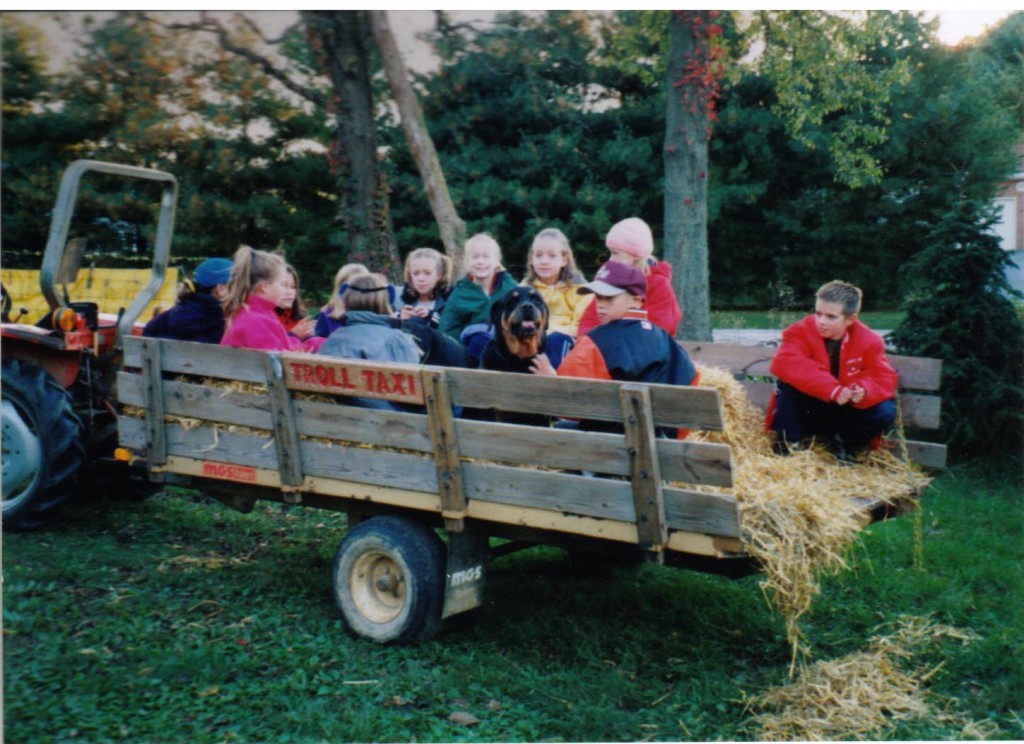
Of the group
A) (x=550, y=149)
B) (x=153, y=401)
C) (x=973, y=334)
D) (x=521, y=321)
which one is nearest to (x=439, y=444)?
(x=521, y=321)

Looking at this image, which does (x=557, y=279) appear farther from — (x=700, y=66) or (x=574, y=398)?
(x=700, y=66)

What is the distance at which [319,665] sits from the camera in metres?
4.00

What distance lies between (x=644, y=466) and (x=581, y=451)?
0.85 ft

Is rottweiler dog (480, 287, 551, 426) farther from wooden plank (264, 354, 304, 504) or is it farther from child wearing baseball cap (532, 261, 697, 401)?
wooden plank (264, 354, 304, 504)

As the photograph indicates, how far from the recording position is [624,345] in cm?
396

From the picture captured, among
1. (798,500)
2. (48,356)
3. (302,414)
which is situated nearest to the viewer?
(798,500)

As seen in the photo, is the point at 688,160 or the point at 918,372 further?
the point at 688,160

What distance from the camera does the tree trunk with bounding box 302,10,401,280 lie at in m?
9.39

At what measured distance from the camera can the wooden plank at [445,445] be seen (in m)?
3.84

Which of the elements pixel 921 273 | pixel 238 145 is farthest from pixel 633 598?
pixel 238 145

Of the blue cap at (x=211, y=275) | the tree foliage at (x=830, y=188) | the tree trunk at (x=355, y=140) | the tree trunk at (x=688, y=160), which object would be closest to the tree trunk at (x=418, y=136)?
the tree trunk at (x=355, y=140)

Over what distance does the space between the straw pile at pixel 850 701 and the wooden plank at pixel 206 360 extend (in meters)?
2.50

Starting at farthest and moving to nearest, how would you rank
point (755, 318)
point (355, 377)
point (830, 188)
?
point (830, 188)
point (755, 318)
point (355, 377)

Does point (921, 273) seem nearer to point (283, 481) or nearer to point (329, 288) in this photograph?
point (283, 481)
